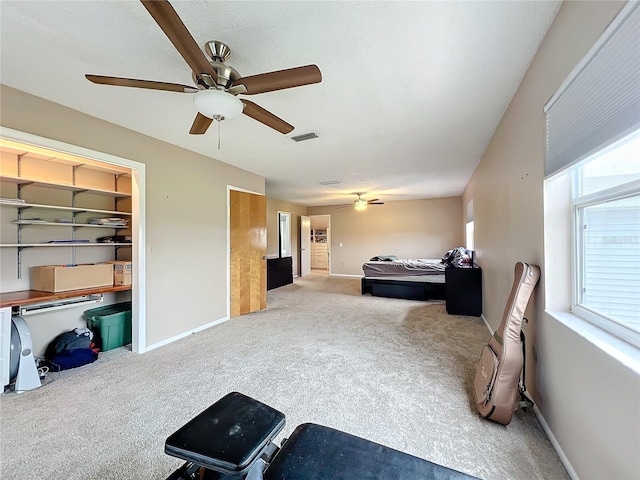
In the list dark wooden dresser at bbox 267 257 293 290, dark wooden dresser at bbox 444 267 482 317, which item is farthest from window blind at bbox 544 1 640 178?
dark wooden dresser at bbox 267 257 293 290

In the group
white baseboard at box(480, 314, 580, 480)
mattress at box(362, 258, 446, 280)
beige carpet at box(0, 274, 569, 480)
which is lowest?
beige carpet at box(0, 274, 569, 480)

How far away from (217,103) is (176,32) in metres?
0.39

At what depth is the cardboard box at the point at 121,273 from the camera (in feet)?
10.1

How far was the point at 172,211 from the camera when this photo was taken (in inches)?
132

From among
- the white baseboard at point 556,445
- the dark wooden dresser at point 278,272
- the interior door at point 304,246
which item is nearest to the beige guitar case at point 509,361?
the white baseboard at point 556,445

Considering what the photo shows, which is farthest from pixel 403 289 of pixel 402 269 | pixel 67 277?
pixel 67 277

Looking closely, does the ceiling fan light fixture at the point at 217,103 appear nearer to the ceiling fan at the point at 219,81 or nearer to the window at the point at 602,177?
the ceiling fan at the point at 219,81

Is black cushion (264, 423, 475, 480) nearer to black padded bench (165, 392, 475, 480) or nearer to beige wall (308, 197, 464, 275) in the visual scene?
black padded bench (165, 392, 475, 480)

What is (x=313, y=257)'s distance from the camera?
11.3 m

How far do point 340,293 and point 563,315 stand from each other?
4795mm

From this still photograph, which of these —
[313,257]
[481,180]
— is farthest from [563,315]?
[313,257]

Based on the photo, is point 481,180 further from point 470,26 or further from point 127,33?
point 127,33

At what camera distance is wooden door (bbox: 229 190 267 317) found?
4297 millimetres

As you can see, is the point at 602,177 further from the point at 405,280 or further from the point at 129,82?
the point at 405,280
